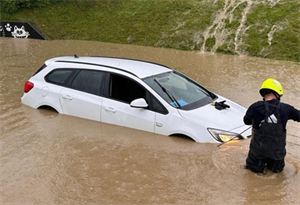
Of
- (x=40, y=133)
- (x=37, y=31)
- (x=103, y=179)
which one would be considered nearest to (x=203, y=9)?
(x=37, y=31)

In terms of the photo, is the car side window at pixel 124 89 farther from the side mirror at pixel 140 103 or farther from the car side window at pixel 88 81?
the car side window at pixel 88 81

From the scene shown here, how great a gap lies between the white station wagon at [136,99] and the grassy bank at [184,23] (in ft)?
34.7

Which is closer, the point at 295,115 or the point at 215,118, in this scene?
the point at 295,115

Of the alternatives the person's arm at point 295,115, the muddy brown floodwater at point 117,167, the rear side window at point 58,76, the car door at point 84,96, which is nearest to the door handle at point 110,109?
the car door at point 84,96

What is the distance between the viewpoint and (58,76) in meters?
7.85

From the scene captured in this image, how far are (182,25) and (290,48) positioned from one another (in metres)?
5.97

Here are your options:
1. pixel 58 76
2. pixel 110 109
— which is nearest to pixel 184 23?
pixel 58 76

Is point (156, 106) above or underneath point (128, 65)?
underneath

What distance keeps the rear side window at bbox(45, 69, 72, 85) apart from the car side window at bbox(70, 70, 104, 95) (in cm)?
26

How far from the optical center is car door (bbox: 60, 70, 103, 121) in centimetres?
720

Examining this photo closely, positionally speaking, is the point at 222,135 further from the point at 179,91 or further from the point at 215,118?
the point at 179,91

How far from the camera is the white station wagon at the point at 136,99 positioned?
631 centimetres

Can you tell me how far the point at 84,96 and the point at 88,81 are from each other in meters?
0.30

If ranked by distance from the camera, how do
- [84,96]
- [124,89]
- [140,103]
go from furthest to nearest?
1. [84,96]
2. [124,89]
3. [140,103]
